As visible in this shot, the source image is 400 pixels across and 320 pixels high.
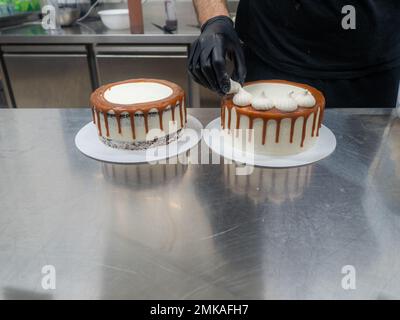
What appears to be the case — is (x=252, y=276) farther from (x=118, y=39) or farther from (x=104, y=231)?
(x=118, y=39)

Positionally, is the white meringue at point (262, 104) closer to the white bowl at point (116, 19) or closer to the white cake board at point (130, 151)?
the white cake board at point (130, 151)

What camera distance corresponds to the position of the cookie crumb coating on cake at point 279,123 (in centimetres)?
69

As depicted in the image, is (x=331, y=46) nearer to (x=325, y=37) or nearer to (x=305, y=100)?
(x=325, y=37)

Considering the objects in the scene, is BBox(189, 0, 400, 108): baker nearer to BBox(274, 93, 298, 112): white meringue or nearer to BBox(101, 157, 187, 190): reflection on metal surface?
BBox(274, 93, 298, 112): white meringue

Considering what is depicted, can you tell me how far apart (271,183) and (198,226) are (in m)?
0.18

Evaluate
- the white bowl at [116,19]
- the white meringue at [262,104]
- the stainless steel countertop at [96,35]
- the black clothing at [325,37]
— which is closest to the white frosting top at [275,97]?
the white meringue at [262,104]

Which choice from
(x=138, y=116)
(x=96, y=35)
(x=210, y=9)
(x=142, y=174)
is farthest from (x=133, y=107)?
(x=96, y=35)

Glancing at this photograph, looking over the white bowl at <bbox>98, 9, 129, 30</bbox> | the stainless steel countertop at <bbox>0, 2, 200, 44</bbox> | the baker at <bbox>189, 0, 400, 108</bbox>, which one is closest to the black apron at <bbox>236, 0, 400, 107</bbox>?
the baker at <bbox>189, 0, 400, 108</bbox>

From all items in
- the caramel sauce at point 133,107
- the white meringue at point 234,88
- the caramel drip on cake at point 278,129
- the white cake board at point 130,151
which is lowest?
the white cake board at point 130,151

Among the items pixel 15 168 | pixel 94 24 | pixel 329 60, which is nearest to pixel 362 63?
pixel 329 60

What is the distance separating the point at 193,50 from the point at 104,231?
48 cm

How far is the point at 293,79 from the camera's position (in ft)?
3.33

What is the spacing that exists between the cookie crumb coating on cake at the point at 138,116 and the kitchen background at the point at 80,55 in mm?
1033

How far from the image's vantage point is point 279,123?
69 centimetres
